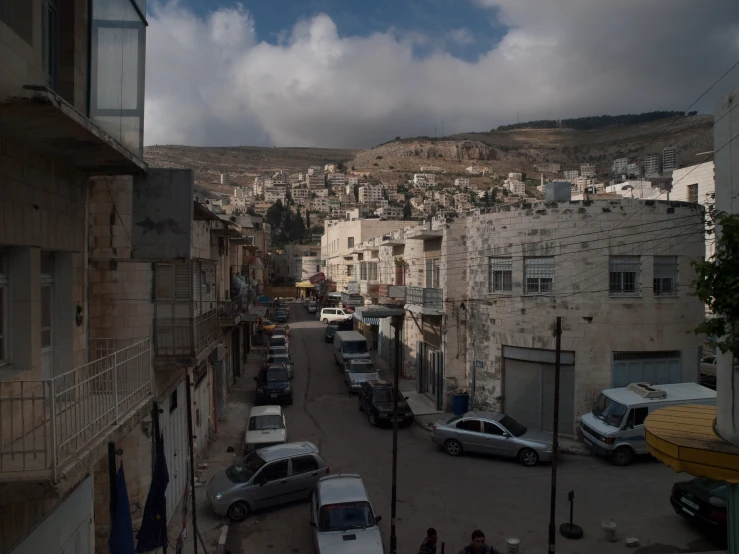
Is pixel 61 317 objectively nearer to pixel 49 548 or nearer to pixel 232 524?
pixel 49 548

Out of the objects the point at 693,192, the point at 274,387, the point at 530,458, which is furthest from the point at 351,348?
the point at 693,192

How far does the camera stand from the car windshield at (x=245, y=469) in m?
12.9

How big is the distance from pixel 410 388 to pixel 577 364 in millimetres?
10081

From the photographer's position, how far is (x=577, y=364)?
17.8 metres

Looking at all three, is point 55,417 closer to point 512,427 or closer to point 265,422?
point 265,422

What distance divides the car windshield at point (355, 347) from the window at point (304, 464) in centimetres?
1610

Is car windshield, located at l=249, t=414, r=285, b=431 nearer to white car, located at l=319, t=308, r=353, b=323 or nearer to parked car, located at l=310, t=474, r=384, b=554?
parked car, located at l=310, t=474, r=384, b=554

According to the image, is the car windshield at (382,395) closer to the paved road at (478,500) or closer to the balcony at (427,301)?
the paved road at (478,500)

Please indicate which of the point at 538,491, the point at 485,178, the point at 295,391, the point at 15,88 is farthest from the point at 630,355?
the point at 485,178

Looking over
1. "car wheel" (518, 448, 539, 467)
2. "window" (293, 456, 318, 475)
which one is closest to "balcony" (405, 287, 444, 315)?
"car wheel" (518, 448, 539, 467)

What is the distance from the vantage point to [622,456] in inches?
624

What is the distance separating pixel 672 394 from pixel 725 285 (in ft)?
35.3

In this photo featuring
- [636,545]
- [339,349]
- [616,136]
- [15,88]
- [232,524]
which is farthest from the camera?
[616,136]

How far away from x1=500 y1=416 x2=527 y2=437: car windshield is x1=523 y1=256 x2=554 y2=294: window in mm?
4484
